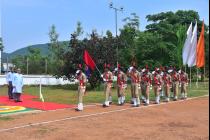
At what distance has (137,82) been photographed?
20266mm

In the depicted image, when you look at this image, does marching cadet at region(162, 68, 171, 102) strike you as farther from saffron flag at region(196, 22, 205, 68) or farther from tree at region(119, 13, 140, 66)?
tree at region(119, 13, 140, 66)

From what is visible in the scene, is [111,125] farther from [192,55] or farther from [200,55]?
[200,55]

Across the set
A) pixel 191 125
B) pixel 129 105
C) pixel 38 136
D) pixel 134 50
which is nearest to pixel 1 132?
pixel 38 136

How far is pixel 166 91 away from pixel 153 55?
3221cm

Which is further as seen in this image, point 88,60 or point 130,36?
point 130,36

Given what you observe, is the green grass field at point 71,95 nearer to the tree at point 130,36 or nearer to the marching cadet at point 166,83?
the marching cadet at point 166,83

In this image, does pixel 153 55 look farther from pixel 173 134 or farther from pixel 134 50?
pixel 173 134

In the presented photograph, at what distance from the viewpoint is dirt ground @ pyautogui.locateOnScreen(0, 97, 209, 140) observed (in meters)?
12.1

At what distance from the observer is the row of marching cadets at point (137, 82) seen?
762 inches

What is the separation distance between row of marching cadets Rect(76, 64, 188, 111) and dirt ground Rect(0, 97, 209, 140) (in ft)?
3.99

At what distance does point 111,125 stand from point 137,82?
21.6 feet

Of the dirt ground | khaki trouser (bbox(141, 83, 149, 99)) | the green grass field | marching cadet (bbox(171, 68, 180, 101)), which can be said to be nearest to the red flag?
the green grass field

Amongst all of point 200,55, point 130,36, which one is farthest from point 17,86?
point 130,36

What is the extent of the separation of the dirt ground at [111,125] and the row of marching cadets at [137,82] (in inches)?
47.9
